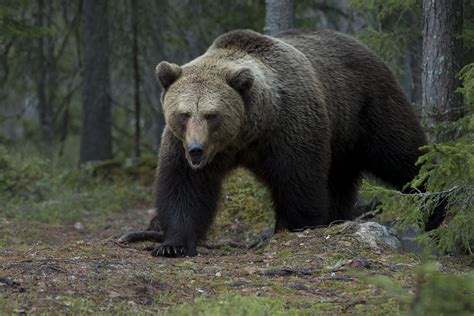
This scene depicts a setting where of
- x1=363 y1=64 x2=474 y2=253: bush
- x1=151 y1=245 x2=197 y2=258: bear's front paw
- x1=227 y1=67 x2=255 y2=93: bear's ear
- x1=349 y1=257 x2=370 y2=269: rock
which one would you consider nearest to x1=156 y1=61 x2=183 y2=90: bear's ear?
x1=227 y1=67 x2=255 y2=93: bear's ear

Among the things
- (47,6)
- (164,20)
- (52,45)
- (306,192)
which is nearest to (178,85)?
(306,192)

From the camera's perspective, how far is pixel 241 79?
7758 millimetres

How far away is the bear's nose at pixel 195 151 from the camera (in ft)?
23.6

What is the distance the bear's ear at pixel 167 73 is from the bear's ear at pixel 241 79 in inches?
19.0

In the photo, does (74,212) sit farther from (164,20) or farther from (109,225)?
(164,20)

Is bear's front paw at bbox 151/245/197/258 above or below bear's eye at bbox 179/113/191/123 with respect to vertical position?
below

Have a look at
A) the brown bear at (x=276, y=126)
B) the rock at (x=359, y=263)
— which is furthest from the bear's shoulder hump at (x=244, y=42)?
the rock at (x=359, y=263)

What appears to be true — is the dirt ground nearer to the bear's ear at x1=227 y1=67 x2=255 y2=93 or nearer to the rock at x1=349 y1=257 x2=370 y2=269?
the rock at x1=349 y1=257 x2=370 y2=269

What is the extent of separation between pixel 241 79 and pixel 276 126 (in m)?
0.67

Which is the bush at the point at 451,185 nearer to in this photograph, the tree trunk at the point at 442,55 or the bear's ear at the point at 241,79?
the bear's ear at the point at 241,79

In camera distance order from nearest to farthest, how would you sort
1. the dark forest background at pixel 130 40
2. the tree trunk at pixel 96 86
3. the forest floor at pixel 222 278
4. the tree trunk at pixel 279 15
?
the forest floor at pixel 222 278, the tree trunk at pixel 279 15, the dark forest background at pixel 130 40, the tree trunk at pixel 96 86

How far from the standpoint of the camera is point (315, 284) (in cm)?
605

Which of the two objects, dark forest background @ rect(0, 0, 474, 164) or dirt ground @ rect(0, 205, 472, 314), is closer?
dirt ground @ rect(0, 205, 472, 314)

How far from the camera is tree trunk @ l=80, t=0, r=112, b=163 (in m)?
17.1
